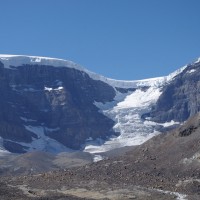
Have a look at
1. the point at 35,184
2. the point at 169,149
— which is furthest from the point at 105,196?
the point at 169,149

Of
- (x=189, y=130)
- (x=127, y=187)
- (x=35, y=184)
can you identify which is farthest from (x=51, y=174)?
(x=189, y=130)

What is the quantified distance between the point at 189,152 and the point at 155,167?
918cm

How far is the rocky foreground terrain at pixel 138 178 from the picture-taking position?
118m

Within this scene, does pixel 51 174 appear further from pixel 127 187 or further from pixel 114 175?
pixel 127 187

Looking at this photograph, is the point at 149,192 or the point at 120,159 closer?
the point at 149,192

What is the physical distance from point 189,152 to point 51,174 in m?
32.1

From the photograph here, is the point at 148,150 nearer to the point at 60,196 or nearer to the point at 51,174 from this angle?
the point at 51,174

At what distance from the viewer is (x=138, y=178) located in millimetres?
135125

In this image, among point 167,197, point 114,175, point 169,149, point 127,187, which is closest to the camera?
point 167,197

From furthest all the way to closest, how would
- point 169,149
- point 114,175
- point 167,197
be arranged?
1. point 169,149
2. point 114,175
3. point 167,197

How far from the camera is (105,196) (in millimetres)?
117938

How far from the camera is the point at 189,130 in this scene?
165 metres

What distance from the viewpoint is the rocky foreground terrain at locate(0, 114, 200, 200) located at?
4643 inches

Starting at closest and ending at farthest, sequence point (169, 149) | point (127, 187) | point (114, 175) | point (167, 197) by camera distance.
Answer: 1. point (167, 197)
2. point (127, 187)
3. point (114, 175)
4. point (169, 149)
